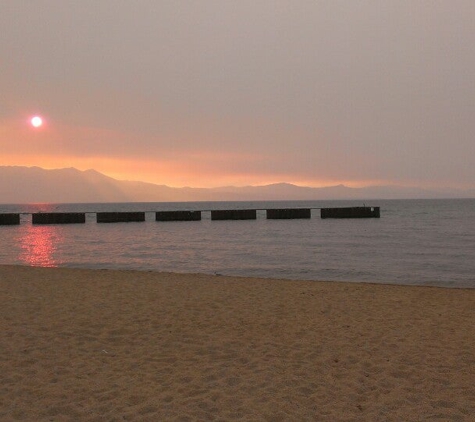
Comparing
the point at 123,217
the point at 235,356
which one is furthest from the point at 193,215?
the point at 235,356

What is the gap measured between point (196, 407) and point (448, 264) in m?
19.9

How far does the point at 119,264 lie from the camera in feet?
76.8

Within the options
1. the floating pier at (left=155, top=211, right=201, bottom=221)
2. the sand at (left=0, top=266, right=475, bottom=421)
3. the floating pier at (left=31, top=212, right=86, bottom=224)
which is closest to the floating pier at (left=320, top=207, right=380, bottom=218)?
the floating pier at (left=155, top=211, right=201, bottom=221)

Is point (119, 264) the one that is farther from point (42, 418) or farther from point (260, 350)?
point (42, 418)

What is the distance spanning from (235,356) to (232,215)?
2898 inches

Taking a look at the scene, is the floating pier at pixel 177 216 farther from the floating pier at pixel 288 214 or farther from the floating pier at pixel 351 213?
the floating pier at pixel 351 213

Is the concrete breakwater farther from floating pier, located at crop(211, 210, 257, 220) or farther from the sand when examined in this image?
the sand

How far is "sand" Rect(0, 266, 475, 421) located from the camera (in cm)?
562

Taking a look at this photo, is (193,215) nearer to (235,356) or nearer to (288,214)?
(288,214)

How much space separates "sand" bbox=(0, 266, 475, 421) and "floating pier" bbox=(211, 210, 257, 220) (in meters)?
67.2

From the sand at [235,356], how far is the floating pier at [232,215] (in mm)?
67194

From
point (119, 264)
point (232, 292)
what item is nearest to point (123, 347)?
point (232, 292)

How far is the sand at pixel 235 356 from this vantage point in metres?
5.62

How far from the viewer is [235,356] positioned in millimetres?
7473
